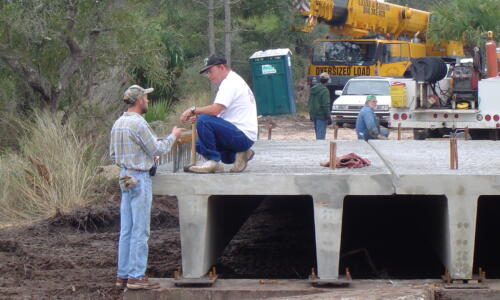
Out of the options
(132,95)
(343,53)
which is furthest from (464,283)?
(343,53)

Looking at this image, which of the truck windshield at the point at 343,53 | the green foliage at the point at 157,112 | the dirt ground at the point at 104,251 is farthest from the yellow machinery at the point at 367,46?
the dirt ground at the point at 104,251

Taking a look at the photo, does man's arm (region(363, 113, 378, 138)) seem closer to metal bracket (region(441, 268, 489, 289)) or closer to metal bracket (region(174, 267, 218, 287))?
metal bracket (region(441, 268, 489, 289))

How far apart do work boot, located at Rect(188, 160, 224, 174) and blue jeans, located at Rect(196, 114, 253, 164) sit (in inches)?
2.6

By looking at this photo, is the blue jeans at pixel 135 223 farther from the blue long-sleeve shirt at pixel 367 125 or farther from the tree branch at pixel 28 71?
the blue long-sleeve shirt at pixel 367 125

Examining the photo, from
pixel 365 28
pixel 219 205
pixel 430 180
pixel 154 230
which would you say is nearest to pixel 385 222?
pixel 154 230

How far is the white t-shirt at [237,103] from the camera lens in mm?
8523

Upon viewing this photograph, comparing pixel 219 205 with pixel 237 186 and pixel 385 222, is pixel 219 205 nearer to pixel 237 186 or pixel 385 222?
pixel 237 186

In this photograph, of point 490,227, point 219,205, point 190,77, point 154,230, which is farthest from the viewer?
point 190,77

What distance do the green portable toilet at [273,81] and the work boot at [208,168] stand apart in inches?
785

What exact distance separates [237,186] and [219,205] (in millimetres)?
1181

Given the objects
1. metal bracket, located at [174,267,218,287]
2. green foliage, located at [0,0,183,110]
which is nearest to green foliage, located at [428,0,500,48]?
green foliage, located at [0,0,183,110]

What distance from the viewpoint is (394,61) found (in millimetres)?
30156

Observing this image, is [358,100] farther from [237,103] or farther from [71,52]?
[237,103]

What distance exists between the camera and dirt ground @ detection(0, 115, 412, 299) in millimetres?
8914
